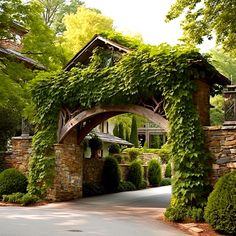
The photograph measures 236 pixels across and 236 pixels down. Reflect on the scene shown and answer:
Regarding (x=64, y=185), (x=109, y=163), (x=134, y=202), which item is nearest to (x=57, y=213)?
(x=64, y=185)

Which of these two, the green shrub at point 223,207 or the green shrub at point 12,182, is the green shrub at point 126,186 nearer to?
the green shrub at point 12,182

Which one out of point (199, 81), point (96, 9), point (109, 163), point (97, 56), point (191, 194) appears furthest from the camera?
point (96, 9)

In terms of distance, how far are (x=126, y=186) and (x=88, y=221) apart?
1055cm

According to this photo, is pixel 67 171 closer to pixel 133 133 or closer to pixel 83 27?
pixel 83 27

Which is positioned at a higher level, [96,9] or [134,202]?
[96,9]

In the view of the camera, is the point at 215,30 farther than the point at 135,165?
No

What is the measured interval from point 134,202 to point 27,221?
6.12m

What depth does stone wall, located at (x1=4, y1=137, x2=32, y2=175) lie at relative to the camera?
15.2m

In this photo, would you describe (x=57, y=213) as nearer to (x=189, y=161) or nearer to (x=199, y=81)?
(x=189, y=161)

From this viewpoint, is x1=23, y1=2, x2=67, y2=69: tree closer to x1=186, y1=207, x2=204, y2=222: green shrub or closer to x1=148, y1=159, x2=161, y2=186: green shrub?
x1=186, y1=207, x2=204, y2=222: green shrub

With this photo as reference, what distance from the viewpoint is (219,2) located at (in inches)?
540

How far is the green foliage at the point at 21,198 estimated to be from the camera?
13195 millimetres

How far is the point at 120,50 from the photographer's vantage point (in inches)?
508

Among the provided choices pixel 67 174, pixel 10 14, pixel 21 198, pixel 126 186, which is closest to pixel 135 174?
pixel 126 186
